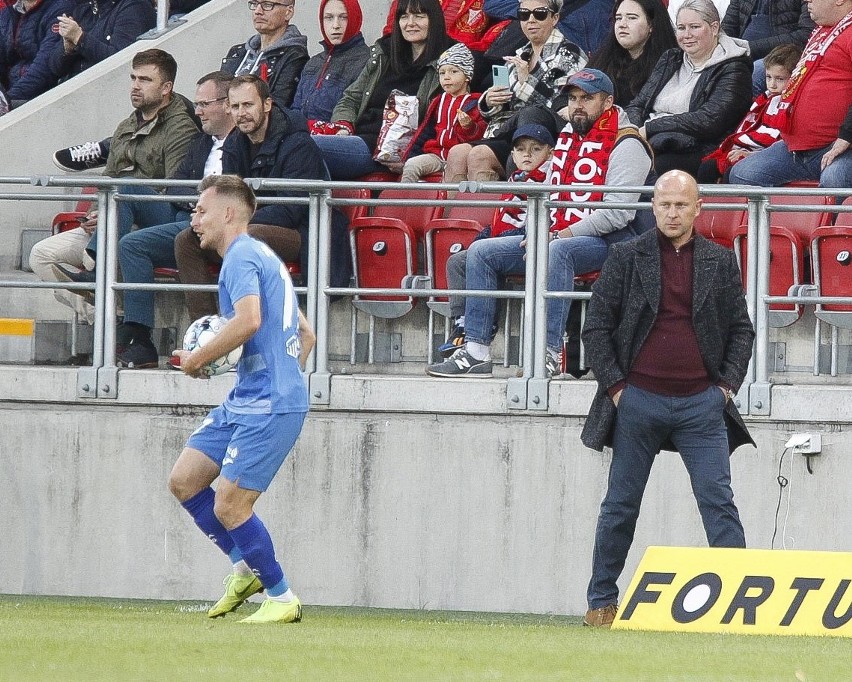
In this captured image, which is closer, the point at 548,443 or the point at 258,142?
the point at 548,443

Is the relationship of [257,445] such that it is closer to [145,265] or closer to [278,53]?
[145,265]

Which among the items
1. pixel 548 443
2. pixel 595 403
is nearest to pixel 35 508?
pixel 548 443

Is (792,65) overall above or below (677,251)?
above

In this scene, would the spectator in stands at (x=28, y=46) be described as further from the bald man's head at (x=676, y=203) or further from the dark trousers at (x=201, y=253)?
the bald man's head at (x=676, y=203)

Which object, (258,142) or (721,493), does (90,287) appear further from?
(721,493)

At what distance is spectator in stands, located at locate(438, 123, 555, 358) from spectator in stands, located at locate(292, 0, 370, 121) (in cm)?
222

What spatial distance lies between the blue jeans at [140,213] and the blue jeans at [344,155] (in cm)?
112

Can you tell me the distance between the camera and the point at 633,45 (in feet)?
37.8

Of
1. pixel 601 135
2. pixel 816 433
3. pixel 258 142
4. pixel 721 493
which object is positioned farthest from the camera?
pixel 258 142

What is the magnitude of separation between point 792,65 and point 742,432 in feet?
12.0

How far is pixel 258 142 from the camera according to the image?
10.8m

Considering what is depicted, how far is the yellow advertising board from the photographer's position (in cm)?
719

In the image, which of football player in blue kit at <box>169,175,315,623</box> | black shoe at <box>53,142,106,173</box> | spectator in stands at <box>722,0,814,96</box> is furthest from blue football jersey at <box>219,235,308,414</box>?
spectator in stands at <box>722,0,814,96</box>

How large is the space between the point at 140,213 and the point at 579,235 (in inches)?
116
